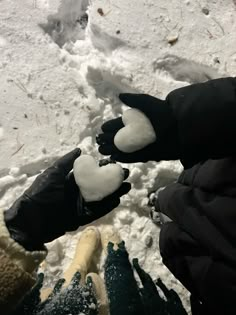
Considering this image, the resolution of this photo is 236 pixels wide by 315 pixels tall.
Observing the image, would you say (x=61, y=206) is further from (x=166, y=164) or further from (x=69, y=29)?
(x=69, y=29)

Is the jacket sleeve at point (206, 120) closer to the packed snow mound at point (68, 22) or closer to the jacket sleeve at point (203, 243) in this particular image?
the jacket sleeve at point (203, 243)

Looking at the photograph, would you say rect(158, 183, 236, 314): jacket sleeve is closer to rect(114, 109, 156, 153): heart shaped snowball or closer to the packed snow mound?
rect(114, 109, 156, 153): heart shaped snowball

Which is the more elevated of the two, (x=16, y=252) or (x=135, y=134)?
(x=135, y=134)

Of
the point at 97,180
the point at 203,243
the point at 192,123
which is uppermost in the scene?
the point at 192,123

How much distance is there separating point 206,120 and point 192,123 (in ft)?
0.08

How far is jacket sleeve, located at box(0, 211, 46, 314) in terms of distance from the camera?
2.45 ft

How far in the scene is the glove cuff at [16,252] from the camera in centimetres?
77

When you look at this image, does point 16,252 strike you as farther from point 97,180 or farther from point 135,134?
point 135,134

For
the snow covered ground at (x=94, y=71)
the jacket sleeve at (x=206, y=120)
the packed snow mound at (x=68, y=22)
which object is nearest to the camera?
the jacket sleeve at (x=206, y=120)

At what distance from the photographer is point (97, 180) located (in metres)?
0.78

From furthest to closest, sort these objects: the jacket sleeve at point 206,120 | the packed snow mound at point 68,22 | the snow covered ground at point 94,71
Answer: the packed snow mound at point 68,22 < the snow covered ground at point 94,71 < the jacket sleeve at point 206,120

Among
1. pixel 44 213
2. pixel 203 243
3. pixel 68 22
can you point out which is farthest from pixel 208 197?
pixel 68 22

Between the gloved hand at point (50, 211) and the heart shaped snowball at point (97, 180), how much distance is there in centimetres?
2

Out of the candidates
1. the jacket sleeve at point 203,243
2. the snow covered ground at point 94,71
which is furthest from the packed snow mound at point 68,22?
the jacket sleeve at point 203,243
